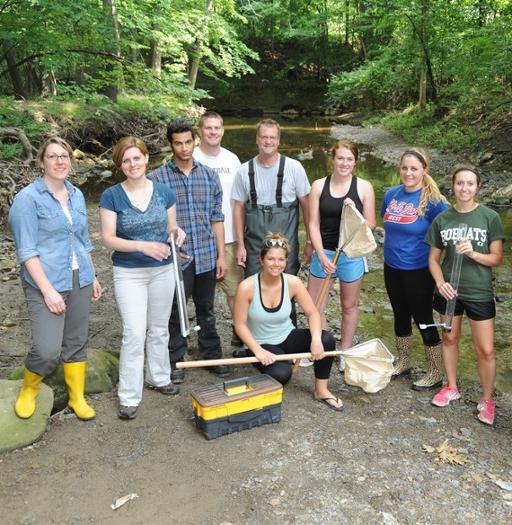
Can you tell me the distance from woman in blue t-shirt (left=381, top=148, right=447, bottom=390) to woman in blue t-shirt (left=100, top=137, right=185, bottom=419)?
68.9 inches

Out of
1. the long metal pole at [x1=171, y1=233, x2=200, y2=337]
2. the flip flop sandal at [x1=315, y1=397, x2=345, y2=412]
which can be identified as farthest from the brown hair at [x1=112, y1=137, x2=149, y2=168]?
the flip flop sandal at [x1=315, y1=397, x2=345, y2=412]

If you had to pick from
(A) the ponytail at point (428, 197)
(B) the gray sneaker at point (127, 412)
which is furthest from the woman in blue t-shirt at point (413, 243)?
(B) the gray sneaker at point (127, 412)

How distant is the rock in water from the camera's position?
11.8 ft

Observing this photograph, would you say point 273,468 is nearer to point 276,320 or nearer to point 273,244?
point 276,320

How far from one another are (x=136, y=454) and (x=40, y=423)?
0.73 metres

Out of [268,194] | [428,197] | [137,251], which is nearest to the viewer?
[137,251]

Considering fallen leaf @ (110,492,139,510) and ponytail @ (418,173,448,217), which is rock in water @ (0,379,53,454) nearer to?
fallen leaf @ (110,492,139,510)

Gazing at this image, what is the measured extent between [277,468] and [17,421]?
1800 millimetres

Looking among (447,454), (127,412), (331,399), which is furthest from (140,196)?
(447,454)

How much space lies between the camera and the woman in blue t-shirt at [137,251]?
377 cm

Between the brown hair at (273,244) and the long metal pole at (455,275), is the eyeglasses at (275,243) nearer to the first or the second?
the brown hair at (273,244)

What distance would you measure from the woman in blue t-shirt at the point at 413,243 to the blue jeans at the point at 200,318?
5.11 feet

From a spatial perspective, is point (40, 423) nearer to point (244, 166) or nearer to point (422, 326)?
point (244, 166)

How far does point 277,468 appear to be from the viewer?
135 inches
